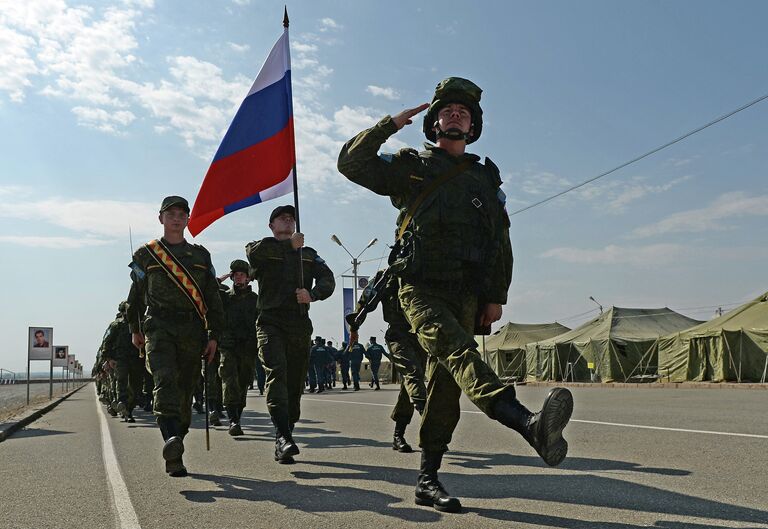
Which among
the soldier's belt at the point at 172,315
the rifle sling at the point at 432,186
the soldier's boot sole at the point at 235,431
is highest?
the rifle sling at the point at 432,186

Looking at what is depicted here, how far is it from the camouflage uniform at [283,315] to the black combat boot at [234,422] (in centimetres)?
235

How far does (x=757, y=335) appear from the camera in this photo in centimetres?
2234

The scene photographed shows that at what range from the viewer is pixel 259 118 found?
6.88 m

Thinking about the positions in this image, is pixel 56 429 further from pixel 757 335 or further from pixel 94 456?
pixel 757 335

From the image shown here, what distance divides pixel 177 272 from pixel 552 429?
11.8ft

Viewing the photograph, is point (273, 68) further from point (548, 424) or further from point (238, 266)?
point (548, 424)

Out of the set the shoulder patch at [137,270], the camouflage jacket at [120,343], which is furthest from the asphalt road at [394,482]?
the camouflage jacket at [120,343]

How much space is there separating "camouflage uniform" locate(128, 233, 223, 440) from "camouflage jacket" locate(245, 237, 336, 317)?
1.89ft

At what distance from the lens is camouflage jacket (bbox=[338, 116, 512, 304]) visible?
12.4 feet

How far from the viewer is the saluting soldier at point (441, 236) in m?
3.77

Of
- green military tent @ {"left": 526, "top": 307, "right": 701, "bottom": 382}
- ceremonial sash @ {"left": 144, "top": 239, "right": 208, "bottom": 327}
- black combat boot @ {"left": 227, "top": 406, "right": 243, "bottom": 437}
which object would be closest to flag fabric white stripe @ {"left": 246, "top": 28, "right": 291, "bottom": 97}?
ceremonial sash @ {"left": 144, "top": 239, "right": 208, "bottom": 327}

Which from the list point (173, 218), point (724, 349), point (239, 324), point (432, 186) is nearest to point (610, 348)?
point (724, 349)

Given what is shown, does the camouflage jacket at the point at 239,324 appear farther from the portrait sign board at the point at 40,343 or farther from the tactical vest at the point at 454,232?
the portrait sign board at the point at 40,343

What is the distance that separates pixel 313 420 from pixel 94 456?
4630 mm
